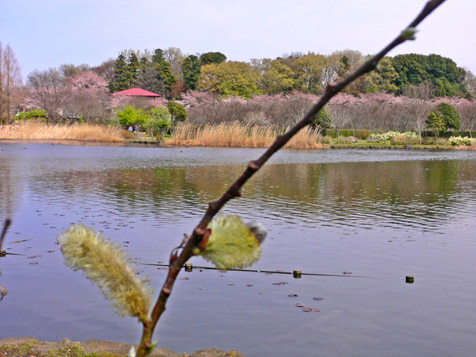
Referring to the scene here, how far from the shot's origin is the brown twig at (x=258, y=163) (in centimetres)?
103

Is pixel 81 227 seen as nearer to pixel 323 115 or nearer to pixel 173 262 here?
pixel 173 262

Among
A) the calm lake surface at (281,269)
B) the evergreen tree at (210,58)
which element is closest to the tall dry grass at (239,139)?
the calm lake surface at (281,269)

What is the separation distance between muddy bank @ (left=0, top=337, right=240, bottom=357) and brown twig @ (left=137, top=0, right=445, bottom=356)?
237cm

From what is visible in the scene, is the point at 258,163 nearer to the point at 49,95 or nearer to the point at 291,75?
the point at 49,95

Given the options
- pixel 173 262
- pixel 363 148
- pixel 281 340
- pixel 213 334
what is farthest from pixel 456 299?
pixel 363 148

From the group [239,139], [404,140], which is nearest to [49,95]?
[239,139]

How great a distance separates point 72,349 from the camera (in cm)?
368

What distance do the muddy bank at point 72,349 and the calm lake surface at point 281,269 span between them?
0.71 metres

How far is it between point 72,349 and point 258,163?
297 cm

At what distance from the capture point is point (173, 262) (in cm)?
133

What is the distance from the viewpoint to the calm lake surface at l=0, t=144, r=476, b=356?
4.88 m

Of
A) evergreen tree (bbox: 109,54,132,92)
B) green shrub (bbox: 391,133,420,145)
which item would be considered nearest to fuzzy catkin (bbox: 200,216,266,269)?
green shrub (bbox: 391,133,420,145)

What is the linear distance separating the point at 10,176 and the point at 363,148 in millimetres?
29179

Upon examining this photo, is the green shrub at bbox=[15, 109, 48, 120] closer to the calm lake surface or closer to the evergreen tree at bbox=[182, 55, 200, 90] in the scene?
the evergreen tree at bbox=[182, 55, 200, 90]
